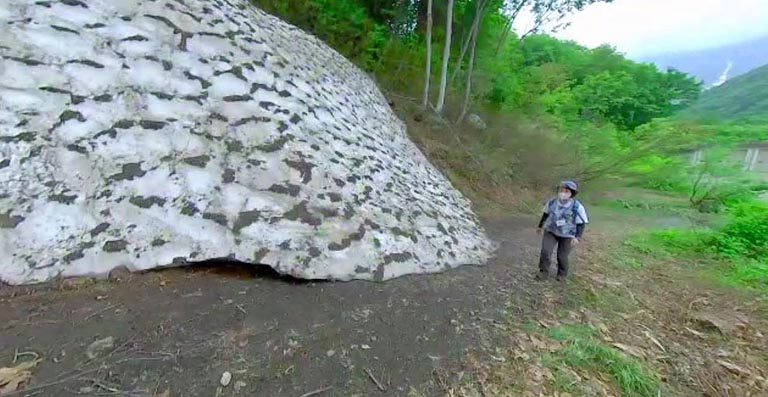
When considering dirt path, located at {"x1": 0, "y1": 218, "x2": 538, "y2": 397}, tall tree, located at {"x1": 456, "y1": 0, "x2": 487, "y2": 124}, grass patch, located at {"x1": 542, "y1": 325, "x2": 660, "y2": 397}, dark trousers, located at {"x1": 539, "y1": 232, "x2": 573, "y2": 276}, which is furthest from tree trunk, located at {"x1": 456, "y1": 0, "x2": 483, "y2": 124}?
grass patch, located at {"x1": 542, "y1": 325, "x2": 660, "y2": 397}

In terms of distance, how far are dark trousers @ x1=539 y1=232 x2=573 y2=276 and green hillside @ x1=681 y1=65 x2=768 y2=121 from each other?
10653 mm

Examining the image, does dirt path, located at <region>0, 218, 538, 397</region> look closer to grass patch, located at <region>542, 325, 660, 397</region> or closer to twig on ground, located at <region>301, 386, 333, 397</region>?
twig on ground, located at <region>301, 386, 333, 397</region>

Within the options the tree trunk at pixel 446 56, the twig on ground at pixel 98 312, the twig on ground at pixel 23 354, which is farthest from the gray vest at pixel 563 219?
the tree trunk at pixel 446 56

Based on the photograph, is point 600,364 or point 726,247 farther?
point 726,247

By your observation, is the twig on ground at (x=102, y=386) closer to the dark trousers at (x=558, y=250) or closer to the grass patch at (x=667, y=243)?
the dark trousers at (x=558, y=250)

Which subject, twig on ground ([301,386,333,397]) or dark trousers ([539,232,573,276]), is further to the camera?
dark trousers ([539,232,573,276])

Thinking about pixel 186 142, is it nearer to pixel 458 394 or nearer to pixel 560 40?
pixel 458 394

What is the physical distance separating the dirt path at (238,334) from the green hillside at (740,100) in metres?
12.5

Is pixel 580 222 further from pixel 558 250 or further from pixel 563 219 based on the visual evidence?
pixel 558 250

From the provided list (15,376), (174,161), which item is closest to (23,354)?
(15,376)

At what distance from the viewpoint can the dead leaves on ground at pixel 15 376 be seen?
1.59 metres

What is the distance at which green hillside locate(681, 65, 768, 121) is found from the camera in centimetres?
1321

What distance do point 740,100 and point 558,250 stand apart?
16.9m

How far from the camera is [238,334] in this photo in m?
2.14
